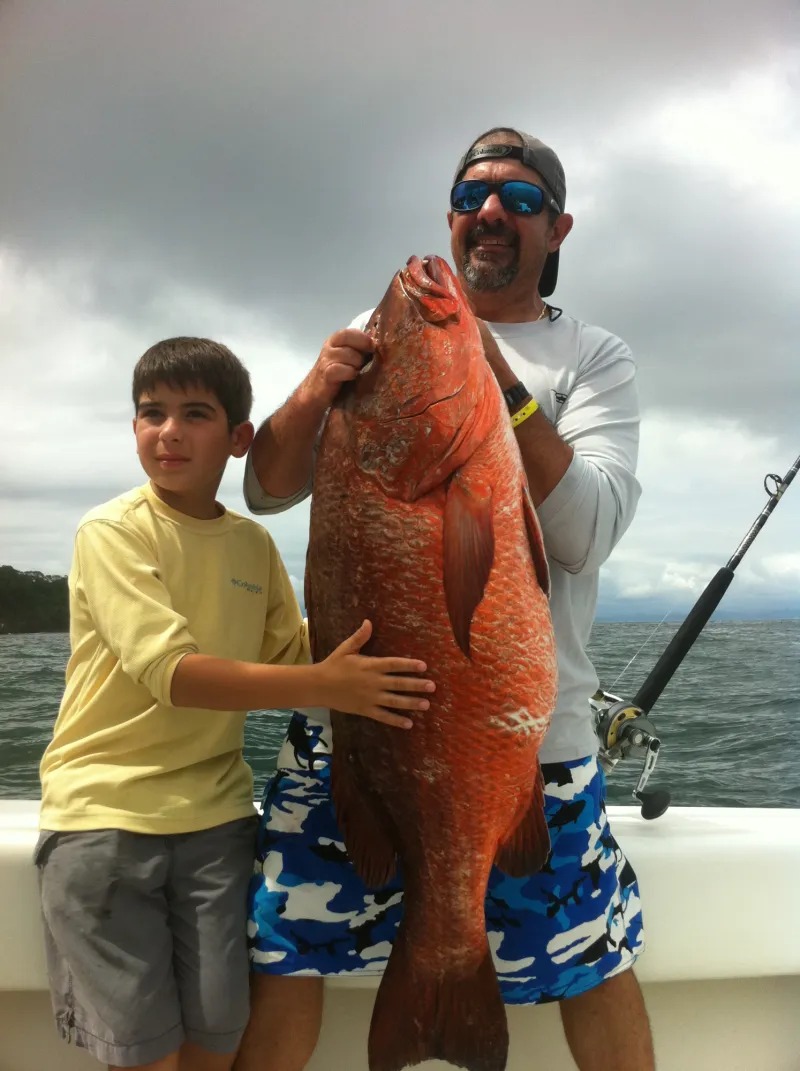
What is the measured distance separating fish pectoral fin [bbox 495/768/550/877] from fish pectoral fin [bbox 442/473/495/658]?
39cm

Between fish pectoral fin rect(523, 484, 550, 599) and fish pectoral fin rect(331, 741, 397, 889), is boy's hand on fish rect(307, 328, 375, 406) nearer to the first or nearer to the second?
fish pectoral fin rect(523, 484, 550, 599)

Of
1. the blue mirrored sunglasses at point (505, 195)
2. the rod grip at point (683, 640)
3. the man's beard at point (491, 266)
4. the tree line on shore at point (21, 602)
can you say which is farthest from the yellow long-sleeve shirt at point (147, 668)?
the tree line on shore at point (21, 602)

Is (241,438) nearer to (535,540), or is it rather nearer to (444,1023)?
(535,540)

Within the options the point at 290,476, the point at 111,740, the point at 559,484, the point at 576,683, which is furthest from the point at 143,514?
the point at 576,683

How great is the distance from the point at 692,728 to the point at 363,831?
8703mm

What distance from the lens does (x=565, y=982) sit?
1689 mm

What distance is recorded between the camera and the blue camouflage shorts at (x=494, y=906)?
168cm

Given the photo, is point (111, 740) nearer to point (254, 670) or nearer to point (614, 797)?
point (254, 670)

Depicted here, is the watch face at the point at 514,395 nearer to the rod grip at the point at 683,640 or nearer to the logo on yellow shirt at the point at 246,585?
the logo on yellow shirt at the point at 246,585

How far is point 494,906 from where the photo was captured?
1703 millimetres

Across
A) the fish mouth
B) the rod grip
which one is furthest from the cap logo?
the rod grip

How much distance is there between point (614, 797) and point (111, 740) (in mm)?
5109

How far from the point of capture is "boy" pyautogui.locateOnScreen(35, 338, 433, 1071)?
57.5 inches

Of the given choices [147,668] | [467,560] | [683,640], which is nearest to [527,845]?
[467,560]
